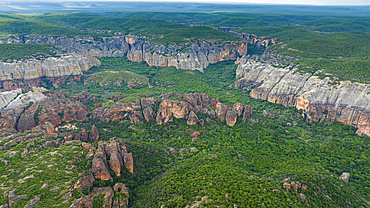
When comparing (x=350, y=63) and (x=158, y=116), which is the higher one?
(x=350, y=63)

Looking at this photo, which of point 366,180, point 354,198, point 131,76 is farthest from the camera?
point 131,76

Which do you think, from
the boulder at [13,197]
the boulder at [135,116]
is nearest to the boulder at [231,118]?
the boulder at [135,116]

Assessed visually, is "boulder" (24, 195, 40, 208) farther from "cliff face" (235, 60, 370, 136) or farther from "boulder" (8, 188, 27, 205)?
"cliff face" (235, 60, 370, 136)

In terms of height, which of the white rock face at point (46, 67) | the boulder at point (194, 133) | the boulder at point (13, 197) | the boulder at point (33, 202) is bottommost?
the boulder at point (194, 133)

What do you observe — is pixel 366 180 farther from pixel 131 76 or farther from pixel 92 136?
pixel 131 76

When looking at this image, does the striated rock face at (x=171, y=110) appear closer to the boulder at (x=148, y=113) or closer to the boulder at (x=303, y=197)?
the boulder at (x=148, y=113)

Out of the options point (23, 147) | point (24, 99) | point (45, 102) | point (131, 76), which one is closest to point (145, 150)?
point (23, 147)

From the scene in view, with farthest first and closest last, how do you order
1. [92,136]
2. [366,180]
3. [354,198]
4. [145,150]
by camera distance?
[92,136], [145,150], [366,180], [354,198]

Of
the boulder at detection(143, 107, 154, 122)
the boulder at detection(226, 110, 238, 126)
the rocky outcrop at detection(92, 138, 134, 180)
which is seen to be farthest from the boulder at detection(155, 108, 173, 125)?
the rocky outcrop at detection(92, 138, 134, 180)
